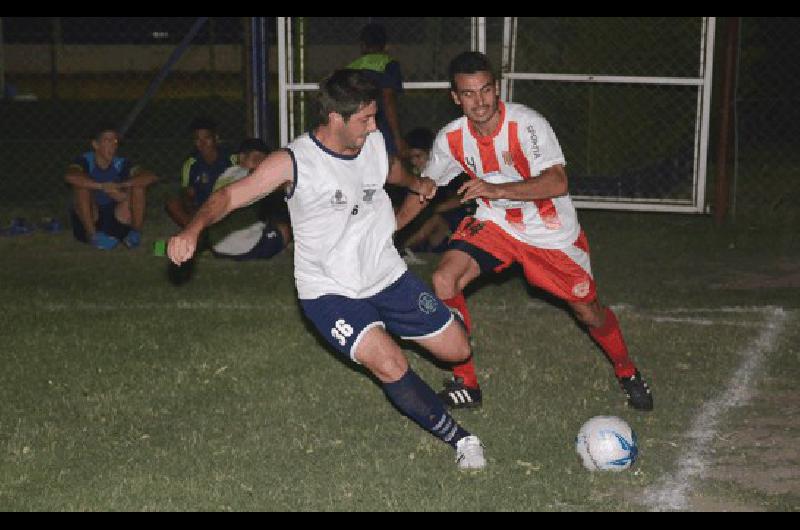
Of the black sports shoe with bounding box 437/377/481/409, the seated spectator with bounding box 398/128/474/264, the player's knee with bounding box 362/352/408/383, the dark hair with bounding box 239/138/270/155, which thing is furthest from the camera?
the dark hair with bounding box 239/138/270/155

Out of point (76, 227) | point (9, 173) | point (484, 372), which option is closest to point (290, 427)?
point (484, 372)

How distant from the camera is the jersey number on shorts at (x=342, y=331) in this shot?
5980 mm

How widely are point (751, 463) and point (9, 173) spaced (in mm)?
12615

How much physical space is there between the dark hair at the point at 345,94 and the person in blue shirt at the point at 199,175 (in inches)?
253

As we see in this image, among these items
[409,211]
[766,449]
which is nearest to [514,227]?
[409,211]

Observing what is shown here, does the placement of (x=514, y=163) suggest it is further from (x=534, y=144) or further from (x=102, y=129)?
(x=102, y=129)

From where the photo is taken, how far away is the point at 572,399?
7238 mm

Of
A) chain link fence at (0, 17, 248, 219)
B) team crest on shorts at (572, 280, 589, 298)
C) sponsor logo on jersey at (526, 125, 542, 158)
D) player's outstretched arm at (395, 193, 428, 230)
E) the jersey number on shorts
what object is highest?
sponsor logo on jersey at (526, 125, 542, 158)

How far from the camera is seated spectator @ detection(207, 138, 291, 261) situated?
11305mm

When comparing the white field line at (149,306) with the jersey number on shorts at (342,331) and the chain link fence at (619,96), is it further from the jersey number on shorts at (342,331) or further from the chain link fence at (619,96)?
the chain link fence at (619,96)

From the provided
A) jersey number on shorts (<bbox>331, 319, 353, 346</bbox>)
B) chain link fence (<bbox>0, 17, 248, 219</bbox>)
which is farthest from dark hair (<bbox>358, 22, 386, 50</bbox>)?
jersey number on shorts (<bbox>331, 319, 353, 346</bbox>)

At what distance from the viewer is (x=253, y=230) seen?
11.4m

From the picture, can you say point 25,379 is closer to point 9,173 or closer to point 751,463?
point 751,463

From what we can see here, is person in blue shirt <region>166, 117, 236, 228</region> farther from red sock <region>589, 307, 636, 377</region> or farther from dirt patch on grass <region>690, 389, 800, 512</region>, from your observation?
dirt patch on grass <region>690, 389, 800, 512</region>
